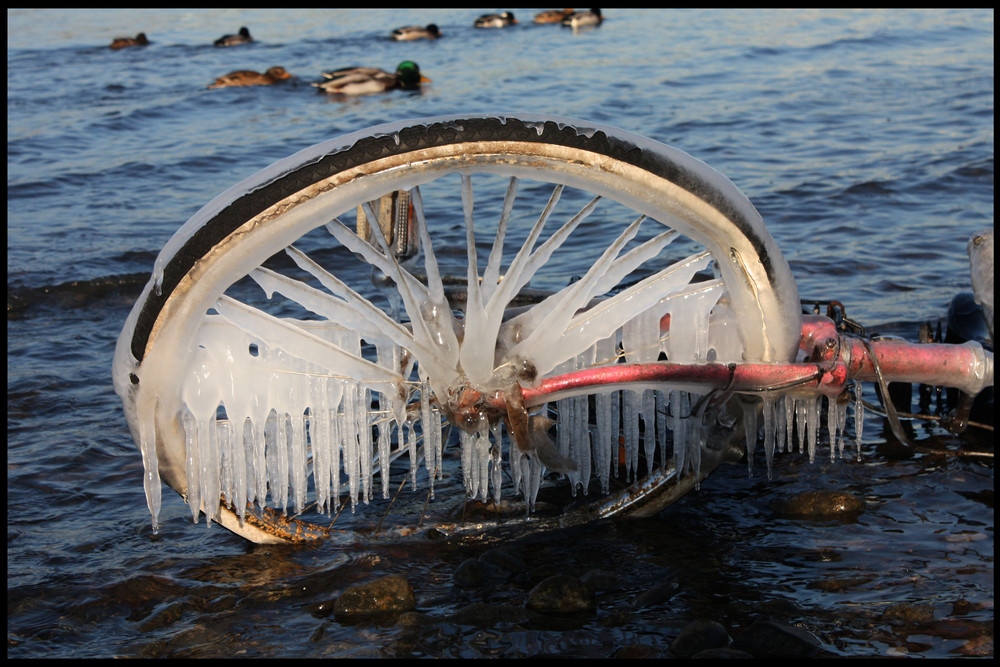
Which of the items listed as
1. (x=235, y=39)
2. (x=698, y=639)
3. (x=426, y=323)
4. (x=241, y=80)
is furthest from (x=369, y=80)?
(x=698, y=639)

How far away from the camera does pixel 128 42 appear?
1060 inches

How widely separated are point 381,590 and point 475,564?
0.50 metres

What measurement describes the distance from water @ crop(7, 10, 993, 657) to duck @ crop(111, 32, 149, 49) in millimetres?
558

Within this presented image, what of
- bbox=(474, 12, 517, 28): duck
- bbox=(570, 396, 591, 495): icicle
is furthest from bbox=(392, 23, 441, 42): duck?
bbox=(570, 396, 591, 495): icicle

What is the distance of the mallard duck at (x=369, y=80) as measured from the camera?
20962mm

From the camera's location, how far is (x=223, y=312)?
14.3ft

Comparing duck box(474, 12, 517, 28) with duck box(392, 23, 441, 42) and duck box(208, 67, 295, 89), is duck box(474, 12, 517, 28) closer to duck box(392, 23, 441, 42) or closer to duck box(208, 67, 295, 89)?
duck box(392, 23, 441, 42)

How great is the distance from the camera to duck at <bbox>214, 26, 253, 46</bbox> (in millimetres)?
27094

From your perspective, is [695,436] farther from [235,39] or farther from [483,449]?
[235,39]

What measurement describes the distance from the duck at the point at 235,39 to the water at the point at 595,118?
102 cm

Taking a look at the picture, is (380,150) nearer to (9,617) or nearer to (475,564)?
(475,564)

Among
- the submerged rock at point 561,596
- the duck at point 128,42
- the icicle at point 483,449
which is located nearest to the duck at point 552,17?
the duck at point 128,42

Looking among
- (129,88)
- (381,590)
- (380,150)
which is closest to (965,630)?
(381,590)

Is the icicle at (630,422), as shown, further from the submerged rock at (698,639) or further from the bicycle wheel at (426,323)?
the submerged rock at (698,639)
